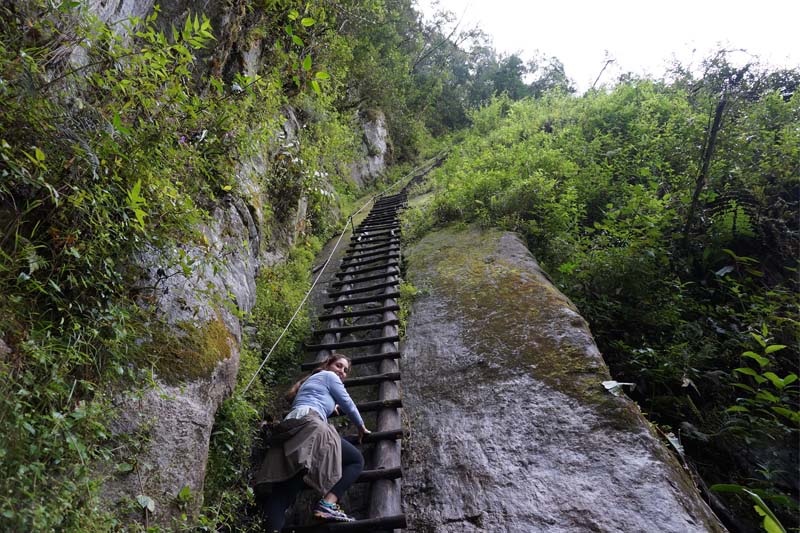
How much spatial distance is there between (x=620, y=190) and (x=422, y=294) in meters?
4.20

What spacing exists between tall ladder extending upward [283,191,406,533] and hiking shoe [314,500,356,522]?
43mm

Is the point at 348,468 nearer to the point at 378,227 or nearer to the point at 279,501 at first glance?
the point at 279,501

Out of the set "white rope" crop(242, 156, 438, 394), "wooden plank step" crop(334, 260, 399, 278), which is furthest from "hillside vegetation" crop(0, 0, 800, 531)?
"wooden plank step" crop(334, 260, 399, 278)

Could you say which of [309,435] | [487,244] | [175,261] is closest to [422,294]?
[487,244]

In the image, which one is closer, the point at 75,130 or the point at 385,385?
the point at 75,130

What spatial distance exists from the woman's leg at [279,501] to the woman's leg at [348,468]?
0.27 m

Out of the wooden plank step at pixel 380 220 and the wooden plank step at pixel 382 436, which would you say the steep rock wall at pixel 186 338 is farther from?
the wooden plank step at pixel 380 220

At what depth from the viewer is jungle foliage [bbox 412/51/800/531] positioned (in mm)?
3098

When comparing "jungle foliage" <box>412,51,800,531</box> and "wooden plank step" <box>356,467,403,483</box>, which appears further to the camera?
"jungle foliage" <box>412,51,800,531</box>

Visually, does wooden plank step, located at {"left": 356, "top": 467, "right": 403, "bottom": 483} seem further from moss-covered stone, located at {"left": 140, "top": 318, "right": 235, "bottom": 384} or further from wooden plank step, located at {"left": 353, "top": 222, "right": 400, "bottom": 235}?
wooden plank step, located at {"left": 353, "top": 222, "right": 400, "bottom": 235}

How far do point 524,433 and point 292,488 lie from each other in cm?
175

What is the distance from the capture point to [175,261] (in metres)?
2.81

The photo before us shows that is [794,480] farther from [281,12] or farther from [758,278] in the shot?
[281,12]

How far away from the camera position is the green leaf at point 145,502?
6.61ft
